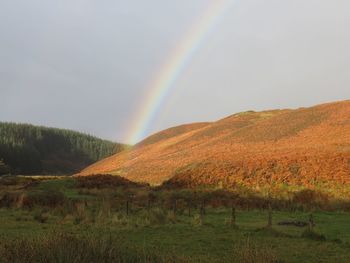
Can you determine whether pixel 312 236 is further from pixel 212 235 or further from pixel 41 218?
pixel 41 218

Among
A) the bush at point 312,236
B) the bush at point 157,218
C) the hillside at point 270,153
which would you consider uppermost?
the hillside at point 270,153

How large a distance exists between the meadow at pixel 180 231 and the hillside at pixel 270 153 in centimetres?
806

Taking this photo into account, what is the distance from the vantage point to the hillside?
46594 millimetres

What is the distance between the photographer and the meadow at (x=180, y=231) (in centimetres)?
972

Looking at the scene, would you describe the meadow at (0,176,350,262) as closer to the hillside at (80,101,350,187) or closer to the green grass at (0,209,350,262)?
the green grass at (0,209,350,262)

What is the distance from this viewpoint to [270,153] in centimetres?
5819

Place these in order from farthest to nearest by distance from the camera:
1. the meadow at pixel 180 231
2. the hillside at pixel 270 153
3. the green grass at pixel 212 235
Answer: the hillside at pixel 270 153
the green grass at pixel 212 235
the meadow at pixel 180 231

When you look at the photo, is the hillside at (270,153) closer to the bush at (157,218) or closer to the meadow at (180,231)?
the meadow at (180,231)

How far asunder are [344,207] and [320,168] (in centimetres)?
1375

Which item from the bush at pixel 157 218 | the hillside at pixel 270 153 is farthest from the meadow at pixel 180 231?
the hillside at pixel 270 153

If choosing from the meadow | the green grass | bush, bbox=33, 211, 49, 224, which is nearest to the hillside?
the meadow

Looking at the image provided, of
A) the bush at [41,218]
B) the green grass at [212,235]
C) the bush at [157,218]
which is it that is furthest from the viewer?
the bush at [41,218]

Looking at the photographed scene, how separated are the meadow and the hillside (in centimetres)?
806

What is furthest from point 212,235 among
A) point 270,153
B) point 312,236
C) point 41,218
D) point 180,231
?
point 270,153
